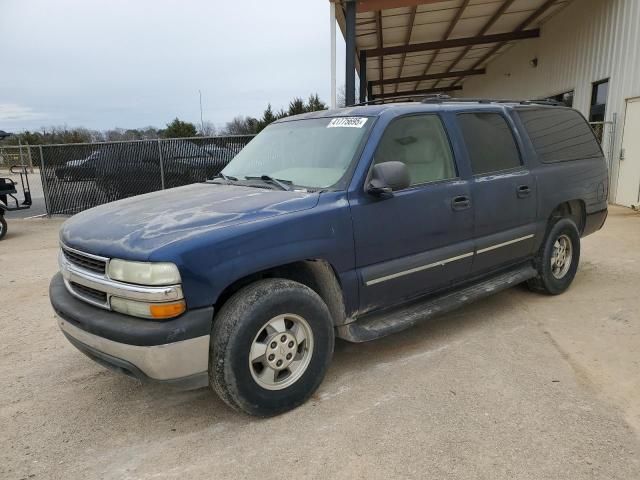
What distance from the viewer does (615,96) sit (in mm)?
10742

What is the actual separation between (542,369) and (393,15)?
11628 mm

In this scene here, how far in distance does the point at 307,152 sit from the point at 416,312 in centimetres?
147

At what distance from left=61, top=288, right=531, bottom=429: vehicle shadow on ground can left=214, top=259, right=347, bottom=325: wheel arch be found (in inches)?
21.8

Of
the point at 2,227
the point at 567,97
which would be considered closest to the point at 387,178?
the point at 2,227

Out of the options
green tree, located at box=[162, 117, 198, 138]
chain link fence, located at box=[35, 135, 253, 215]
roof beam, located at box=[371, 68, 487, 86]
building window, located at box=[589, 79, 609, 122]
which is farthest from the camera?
green tree, located at box=[162, 117, 198, 138]

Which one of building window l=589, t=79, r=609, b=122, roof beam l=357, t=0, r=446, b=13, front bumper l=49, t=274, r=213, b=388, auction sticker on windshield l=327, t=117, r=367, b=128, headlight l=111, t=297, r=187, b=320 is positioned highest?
roof beam l=357, t=0, r=446, b=13

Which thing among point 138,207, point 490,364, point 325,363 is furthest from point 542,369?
point 138,207

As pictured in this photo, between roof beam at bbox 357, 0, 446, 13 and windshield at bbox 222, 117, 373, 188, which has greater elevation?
roof beam at bbox 357, 0, 446, 13

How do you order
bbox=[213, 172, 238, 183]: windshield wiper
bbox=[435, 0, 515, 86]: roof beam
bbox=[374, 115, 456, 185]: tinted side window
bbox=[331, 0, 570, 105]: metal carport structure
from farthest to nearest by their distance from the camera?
1. bbox=[435, 0, 515, 86]: roof beam
2. bbox=[331, 0, 570, 105]: metal carport structure
3. bbox=[213, 172, 238, 183]: windshield wiper
4. bbox=[374, 115, 456, 185]: tinted side window

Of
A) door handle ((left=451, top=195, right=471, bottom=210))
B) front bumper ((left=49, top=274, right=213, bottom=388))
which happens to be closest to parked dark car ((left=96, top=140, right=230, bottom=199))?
door handle ((left=451, top=195, right=471, bottom=210))

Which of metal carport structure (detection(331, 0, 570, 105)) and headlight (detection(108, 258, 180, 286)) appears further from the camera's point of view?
metal carport structure (detection(331, 0, 570, 105))

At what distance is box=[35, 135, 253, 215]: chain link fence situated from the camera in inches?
460

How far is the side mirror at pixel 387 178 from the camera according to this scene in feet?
10.1

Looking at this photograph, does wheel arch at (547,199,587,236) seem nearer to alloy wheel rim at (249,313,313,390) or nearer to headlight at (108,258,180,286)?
alloy wheel rim at (249,313,313,390)
